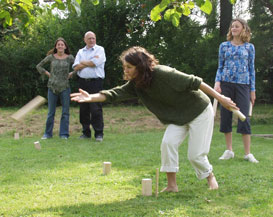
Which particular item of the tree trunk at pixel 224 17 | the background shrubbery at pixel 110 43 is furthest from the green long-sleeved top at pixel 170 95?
the tree trunk at pixel 224 17

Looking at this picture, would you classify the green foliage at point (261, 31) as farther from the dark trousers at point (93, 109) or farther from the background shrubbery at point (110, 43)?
the dark trousers at point (93, 109)

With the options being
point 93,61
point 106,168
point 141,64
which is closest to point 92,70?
point 93,61

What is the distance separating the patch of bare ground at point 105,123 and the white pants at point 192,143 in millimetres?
6072

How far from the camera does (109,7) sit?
1591 cm

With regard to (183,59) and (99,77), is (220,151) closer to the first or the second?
(99,77)

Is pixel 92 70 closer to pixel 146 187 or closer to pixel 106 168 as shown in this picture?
pixel 106 168

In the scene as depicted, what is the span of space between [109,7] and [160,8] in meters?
13.0

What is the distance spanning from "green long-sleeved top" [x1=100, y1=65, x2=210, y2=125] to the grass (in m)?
0.84

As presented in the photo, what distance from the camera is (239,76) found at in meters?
5.98

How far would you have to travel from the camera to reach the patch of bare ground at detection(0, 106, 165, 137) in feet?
34.3

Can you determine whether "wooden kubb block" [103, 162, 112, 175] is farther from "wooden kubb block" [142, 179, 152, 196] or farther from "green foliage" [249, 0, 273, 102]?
"green foliage" [249, 0, 273, 102]

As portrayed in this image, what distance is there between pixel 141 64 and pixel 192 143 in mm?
994

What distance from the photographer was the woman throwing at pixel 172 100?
3.94 m

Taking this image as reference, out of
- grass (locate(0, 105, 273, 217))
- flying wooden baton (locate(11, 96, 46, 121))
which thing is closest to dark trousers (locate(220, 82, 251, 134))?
grass (locate(0, 105, 273, 217))
